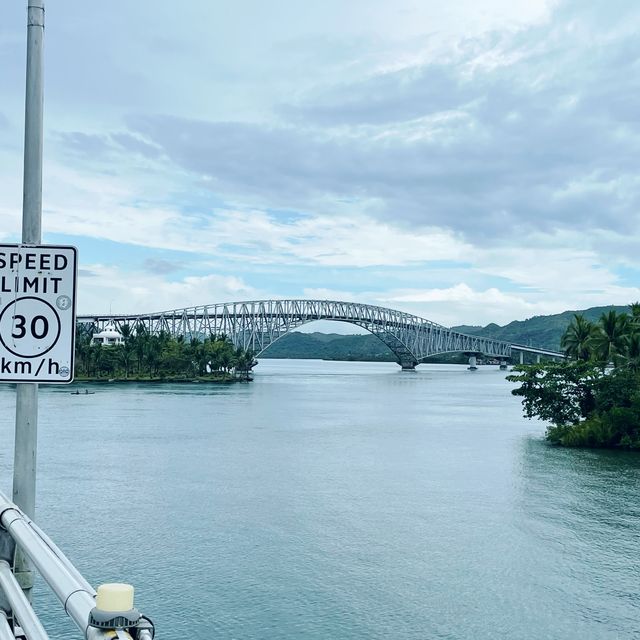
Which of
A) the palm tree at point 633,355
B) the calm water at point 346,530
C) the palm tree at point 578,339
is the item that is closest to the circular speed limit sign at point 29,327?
the calm water at point 346,530

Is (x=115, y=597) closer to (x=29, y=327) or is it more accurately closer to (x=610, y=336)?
(x=29, y=327)

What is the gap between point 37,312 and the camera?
5.06 metres

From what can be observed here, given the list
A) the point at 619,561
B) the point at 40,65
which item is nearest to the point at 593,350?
the point at 619,561

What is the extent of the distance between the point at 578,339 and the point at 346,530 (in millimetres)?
45677

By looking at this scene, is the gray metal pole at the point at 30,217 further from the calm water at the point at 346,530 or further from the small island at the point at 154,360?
the small island at the point at 154,360

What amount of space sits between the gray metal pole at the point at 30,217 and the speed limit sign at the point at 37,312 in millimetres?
250

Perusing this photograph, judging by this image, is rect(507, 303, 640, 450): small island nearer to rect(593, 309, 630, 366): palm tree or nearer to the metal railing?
rect(593, 309, 630, 366): palm tree

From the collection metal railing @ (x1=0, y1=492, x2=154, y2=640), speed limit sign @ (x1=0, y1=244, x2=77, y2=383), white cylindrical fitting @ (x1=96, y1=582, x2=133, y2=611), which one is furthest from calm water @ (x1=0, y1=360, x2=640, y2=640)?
white cylindrical fitting @ (x1=96, y1=582, x2=133, y2=611)

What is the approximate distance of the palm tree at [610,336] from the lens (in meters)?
59.1

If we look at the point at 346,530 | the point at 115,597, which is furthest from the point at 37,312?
the point at 346,530

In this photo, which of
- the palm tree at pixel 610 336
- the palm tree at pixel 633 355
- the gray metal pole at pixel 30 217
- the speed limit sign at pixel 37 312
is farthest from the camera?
the palm tree at pixel 610 336

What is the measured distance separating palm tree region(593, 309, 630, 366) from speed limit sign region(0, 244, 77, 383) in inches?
2290

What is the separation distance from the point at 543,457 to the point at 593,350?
1536 cm

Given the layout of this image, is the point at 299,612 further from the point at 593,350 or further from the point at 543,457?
the point at 593,350
